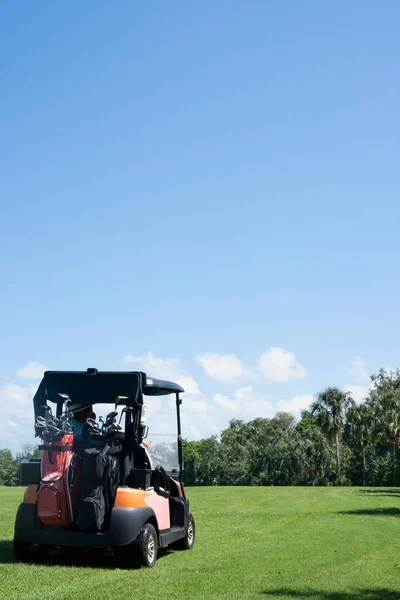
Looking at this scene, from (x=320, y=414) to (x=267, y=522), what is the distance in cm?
6155

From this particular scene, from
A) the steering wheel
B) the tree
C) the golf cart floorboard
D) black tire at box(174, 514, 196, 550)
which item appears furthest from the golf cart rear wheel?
the tree

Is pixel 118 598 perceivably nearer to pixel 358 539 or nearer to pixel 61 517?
pixel 61 517

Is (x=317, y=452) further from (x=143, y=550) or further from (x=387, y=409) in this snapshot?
(x=143, y=550)

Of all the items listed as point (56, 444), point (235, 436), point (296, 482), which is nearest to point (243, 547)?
point (56, 444)

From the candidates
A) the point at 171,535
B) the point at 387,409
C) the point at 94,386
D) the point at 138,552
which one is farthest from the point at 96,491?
the point at 387,409

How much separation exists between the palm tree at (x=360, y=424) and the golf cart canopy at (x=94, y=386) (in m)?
74.1

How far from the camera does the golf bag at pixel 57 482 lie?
1097 centimetres

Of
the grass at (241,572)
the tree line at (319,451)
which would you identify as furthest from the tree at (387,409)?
the grass at (241,572)

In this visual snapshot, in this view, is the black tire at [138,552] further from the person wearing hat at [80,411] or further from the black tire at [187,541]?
the black tire at [187,541]

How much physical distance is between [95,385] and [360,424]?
76.5 metres

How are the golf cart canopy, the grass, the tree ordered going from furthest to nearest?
the tree < the golf cart canopy < the grass

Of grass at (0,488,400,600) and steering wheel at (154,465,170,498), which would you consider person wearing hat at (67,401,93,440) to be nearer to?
steering wheel at (154,465,170,498)

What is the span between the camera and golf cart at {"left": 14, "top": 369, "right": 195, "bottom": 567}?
10914mm

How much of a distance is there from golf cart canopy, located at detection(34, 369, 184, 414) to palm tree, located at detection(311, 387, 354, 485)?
71906 millimetres
